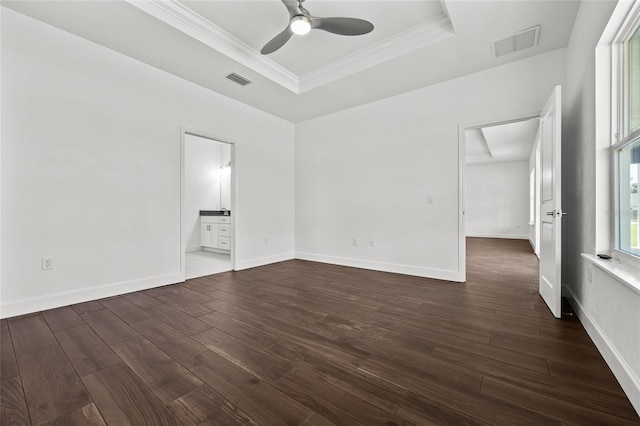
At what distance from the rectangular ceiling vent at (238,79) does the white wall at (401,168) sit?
5.42 feet

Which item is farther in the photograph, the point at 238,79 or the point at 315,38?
the point at 238,79

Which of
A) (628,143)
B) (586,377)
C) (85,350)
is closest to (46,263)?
(85,350)

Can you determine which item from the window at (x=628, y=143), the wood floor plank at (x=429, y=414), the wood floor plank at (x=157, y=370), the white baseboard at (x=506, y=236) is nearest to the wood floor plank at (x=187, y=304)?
the wood floor plank at (x=157, y=370)

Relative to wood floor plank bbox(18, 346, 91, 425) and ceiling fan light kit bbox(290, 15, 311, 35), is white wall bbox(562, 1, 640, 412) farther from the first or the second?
wood floor plank bbox(18, 346, 91, 425)

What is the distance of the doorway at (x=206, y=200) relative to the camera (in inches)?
221

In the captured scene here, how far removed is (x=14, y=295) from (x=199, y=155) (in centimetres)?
441

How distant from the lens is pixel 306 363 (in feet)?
5.33

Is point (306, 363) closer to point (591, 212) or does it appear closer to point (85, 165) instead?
point (591, 212)

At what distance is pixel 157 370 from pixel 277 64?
3424 millimetres

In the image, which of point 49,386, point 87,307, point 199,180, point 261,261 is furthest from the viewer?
point 199,180

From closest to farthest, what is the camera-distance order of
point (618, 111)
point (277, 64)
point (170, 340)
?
1. point (618, 111)
2. point (170, 340)
3. point (277, 64)

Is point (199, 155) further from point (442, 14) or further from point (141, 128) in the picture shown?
point (442, 14)

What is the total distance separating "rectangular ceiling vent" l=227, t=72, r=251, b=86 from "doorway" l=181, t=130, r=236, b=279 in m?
2.16

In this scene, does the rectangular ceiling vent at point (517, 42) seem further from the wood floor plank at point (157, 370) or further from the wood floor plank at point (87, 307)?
the wood floor plank at point (87, 307)
